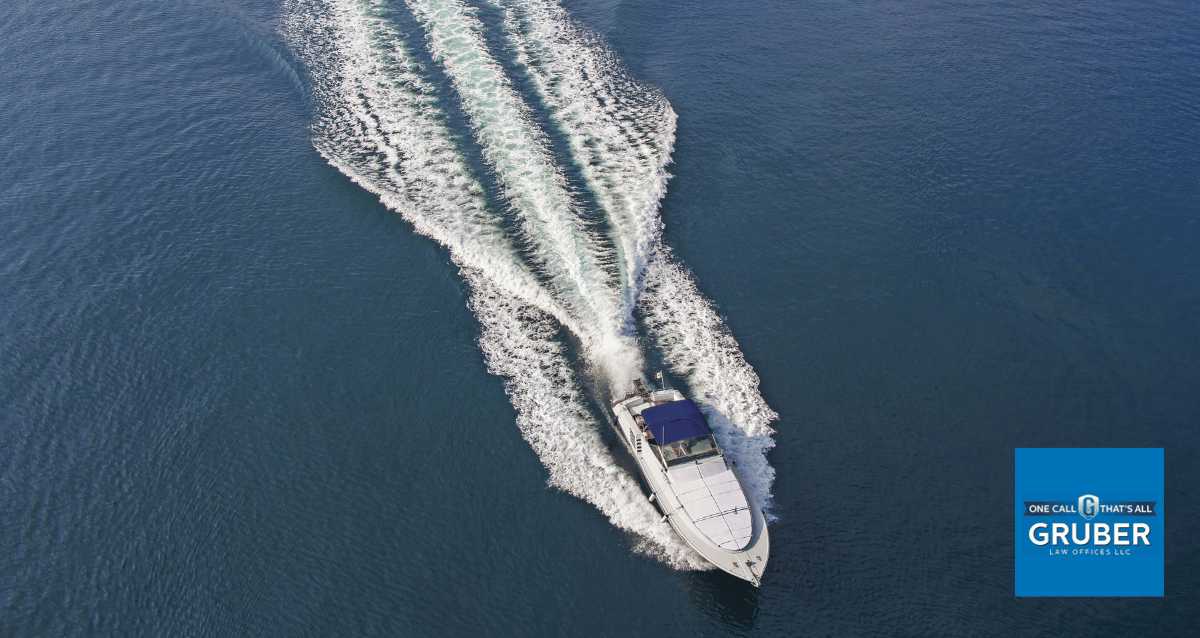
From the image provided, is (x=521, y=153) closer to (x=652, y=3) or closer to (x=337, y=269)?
(x=337, y=269)

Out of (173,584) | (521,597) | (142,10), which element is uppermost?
(142,10)

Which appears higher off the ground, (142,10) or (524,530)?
(142,10)

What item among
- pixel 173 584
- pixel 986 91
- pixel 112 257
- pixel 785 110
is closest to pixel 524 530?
pixel 173 584

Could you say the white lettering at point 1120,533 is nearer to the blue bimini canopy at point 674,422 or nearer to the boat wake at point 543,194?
the boat wake at point 543,194

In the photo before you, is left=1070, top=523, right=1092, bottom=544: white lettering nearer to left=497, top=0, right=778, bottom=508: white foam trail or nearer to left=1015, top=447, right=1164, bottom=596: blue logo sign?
left=1015, top=447, right=1164, bottom=596: blue logo sign

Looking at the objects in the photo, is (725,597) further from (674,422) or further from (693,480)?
(674,422)

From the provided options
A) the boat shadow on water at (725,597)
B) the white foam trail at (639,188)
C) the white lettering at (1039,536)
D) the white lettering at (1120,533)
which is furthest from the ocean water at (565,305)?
the white lettering at (1039,536)
